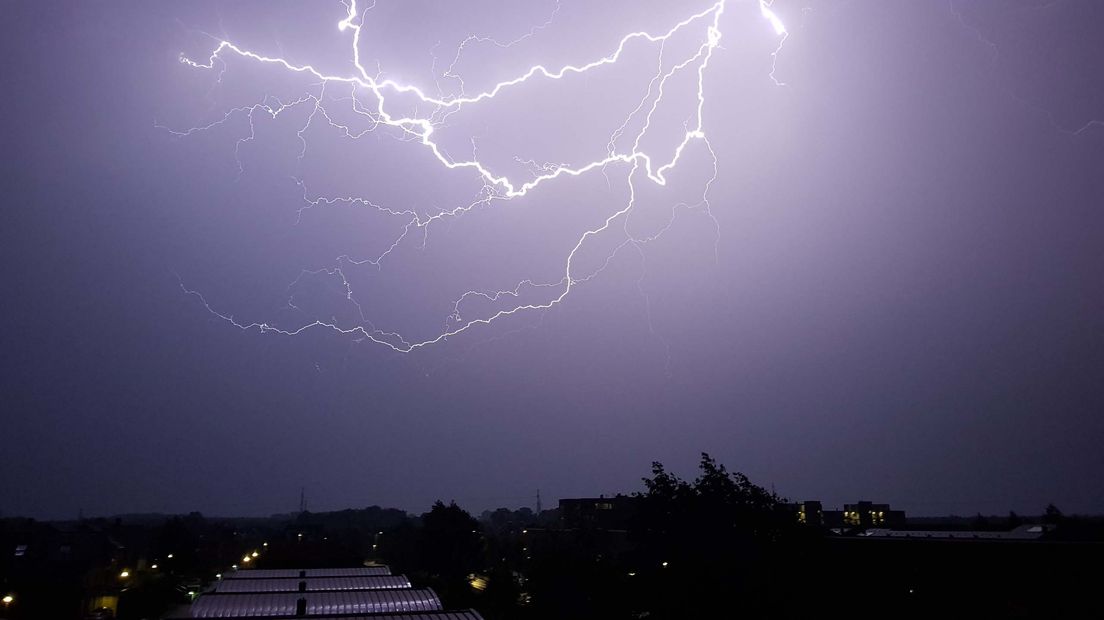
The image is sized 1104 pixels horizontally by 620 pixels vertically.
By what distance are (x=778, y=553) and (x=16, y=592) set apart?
72.5 ft

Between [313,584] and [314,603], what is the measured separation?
3349 millimetres

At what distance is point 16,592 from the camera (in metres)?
20.5

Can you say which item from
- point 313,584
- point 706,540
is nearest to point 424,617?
point 313,584

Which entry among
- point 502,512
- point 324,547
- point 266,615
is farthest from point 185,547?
point 502,512

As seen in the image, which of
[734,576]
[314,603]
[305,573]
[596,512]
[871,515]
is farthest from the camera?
[596,512]

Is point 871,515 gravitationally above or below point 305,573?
below

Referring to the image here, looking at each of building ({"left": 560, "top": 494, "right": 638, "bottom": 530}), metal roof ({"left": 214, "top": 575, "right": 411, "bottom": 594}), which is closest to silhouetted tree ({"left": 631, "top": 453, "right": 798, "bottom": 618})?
metal roof ({"left": 214, "top": 575, "right": 411, "bottom": 594})

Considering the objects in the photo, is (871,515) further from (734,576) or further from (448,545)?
(734,576)

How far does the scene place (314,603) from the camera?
12.1 meters

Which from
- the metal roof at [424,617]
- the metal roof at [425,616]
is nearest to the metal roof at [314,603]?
the metal roof at [424,617]

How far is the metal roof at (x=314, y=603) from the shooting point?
1160cm

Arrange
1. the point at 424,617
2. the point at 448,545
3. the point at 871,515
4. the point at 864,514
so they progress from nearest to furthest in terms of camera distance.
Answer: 1. the point at 424,617
2. the point at 448,545
3. the point at 864,514
4. the point at 871,515

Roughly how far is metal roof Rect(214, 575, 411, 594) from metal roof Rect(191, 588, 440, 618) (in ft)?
4.38

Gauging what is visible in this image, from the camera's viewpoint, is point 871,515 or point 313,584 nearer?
point 313,584
